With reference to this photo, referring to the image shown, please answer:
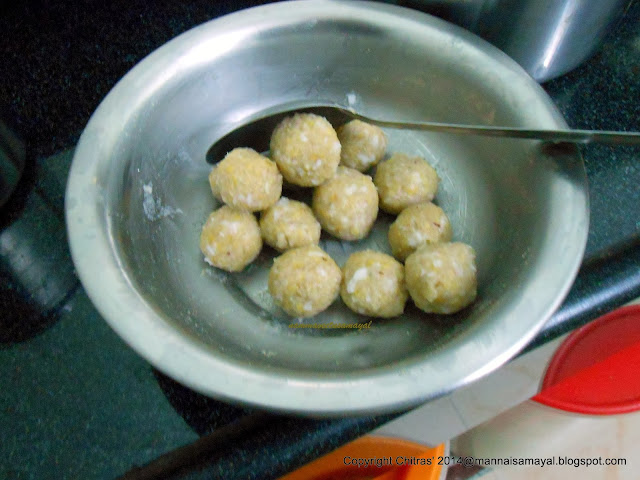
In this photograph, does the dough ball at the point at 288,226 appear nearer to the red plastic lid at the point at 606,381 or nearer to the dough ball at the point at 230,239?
the dough ball at the point at 230,239

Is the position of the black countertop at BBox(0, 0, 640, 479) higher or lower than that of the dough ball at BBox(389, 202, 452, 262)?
lower

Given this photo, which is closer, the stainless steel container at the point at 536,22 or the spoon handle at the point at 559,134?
the spoon handle at the point at 559,134

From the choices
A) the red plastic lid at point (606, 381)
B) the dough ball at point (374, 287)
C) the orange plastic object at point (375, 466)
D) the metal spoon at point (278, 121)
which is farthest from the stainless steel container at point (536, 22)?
the orange plastic object at point (375, 466)

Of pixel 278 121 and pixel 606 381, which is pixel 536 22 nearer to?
pixel 278 121

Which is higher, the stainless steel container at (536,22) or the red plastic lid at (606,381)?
the stainless steel container at (536,22)

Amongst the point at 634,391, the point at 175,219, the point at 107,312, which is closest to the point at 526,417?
the point at 634,391

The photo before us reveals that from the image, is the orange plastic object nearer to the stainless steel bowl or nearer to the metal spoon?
the stainless steel bowl

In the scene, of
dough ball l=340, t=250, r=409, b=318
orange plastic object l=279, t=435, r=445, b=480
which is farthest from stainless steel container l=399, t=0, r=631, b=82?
orange plastic object l=279, t=435, r=445, b=480
